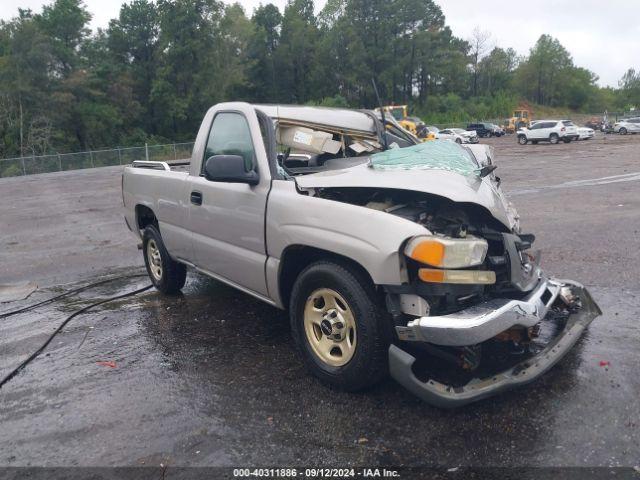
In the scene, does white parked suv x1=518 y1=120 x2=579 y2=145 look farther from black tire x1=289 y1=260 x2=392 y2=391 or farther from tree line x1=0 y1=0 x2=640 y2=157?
black tire x1=289 y1=260 x2=392 y2=391

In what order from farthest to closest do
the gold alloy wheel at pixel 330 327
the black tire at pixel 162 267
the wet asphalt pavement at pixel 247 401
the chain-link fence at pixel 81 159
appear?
the chain-link fence at pixel 81 159
the black tire at pixel 162 267
the gold alloy wheel at pixel 330 327
the wet asphalt pavement at pixel 247 401

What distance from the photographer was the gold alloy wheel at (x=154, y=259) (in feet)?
20.5

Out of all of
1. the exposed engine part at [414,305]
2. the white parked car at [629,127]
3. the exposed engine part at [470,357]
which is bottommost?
the exposed engine part at [470,357]

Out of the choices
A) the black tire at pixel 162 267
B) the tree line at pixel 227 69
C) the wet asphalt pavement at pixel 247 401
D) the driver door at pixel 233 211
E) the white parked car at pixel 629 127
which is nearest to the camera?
the wet asphalt pavement at pixel 247 401

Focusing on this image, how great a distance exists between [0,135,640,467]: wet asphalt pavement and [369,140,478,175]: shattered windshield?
58.4 inches

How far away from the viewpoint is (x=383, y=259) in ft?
10.8

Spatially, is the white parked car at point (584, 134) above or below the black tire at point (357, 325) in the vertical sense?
above

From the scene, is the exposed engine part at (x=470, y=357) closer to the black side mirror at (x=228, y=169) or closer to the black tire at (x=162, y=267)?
the black side mirror at (x=228, y=169)

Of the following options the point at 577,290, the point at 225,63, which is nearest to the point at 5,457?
the point at 577,290

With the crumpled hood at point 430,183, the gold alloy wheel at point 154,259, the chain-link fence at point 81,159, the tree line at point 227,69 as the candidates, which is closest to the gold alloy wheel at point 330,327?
the crumpled hood at point 430,183

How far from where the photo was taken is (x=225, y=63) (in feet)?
241

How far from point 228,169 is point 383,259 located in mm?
1456

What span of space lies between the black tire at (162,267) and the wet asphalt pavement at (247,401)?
16 centimetres

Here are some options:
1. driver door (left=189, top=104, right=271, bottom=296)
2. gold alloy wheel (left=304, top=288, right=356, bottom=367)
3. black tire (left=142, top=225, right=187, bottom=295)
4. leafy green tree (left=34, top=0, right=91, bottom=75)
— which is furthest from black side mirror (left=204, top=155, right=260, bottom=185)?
leafy green tree (left=34, top=0, right=91, bottom=75)
